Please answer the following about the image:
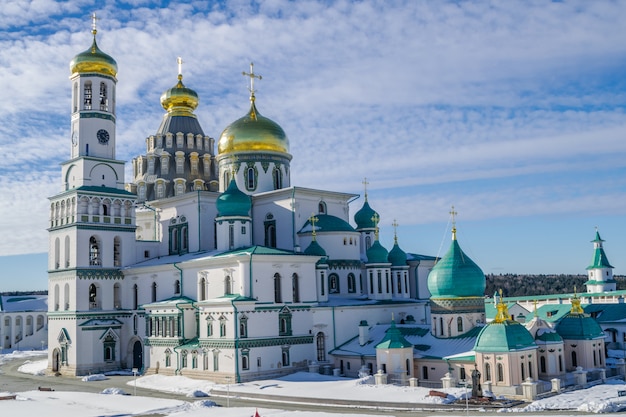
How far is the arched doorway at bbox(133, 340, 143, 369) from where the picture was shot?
1609 inches

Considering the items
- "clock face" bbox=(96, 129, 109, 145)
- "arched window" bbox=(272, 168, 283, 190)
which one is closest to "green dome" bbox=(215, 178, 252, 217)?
"arched window" bbox=(272, 168, 283, 190)

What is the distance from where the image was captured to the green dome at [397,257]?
4181 centimetres

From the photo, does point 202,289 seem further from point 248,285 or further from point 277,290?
point 277,290

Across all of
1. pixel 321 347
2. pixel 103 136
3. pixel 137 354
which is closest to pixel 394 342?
pixel 321 347

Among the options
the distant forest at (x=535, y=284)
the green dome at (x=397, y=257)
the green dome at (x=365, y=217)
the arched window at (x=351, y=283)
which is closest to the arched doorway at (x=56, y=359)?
the arched window at (x=351, y=283)

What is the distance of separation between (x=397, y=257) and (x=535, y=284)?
89.6m

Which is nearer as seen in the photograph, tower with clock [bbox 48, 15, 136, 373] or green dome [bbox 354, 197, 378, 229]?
tower with clock [bbox 48, 15, 136, 373]

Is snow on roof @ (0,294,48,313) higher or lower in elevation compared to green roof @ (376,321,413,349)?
higher

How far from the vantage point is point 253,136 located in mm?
43312

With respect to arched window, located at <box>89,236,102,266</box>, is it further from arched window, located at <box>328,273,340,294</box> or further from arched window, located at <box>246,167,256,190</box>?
arched window, located at <box>328,273,340,294</box>

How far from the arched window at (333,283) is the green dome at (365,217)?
5.96 metres

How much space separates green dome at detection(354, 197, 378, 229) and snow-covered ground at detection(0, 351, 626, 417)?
13.1m

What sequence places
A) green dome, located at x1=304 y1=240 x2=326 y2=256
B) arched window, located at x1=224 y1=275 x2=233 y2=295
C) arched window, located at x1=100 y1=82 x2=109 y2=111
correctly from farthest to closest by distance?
arched window, located at x1=100 y1=82 x2=109 y2=111 < green dome, located at x1=304 y1=240 x2=326 y2=256 < arched window, located at x1=224 y1=275 x2=233 y2=295

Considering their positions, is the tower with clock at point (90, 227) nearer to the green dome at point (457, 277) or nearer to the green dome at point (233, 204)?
the green dome at point (233, 204)
